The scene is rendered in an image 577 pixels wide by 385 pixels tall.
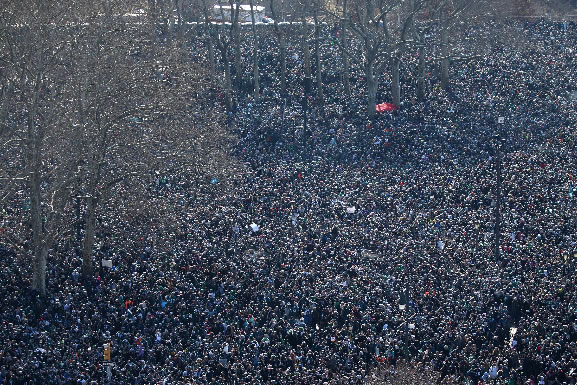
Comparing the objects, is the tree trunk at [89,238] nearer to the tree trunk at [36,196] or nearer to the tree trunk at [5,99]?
the tree trunk at [36,196]

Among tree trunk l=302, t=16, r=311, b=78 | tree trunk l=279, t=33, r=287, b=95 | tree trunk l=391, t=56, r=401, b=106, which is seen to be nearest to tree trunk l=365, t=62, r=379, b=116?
tree trunk l=391, t=56, r=401, b=106

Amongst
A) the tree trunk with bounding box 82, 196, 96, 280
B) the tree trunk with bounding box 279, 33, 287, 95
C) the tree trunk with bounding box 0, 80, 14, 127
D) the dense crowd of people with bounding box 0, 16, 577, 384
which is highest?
the tree trunk with bounding box 0, 80, 14, 127

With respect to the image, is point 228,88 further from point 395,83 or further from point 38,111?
point 38,111

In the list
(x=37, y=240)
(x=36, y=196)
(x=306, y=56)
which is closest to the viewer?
(x=37, y=240)

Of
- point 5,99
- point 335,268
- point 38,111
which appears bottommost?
point 335,268

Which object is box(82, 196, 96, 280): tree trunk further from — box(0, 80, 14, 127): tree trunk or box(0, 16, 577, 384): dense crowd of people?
box(0, 80, 14, 127): tree trunk

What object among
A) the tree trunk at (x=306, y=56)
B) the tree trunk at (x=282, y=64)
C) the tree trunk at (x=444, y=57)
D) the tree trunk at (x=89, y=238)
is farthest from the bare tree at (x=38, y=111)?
the tree trunk at (x=444, y=57)

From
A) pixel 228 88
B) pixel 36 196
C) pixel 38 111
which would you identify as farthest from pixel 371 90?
pixel 36 196

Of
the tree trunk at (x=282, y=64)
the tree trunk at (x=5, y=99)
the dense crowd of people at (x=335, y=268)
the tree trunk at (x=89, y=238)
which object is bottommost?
the dense crowd of people at (x=335, y=268)
